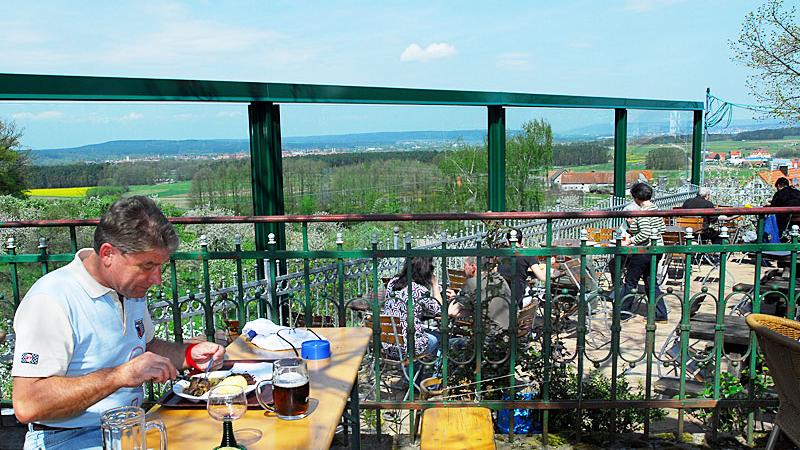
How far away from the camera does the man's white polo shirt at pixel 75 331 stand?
1925 millimetres

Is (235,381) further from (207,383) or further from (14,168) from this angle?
(14,168)

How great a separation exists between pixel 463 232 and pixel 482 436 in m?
5.89

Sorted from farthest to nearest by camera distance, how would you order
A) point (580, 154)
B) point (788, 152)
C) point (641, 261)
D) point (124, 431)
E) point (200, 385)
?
point (788, 152) < point (580, 154) < point (641, 261) < point (200, 385) < point (124, 431)

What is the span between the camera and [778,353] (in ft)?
9.33

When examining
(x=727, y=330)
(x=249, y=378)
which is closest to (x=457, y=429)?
(x=249, y=378)

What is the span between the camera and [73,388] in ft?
6.22

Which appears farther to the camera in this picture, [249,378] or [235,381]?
[249,378]

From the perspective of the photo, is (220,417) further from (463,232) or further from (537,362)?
(463,232)

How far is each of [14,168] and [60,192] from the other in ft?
1.39

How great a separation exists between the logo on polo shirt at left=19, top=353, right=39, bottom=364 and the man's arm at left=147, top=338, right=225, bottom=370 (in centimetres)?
50

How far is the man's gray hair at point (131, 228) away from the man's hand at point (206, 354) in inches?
17.1

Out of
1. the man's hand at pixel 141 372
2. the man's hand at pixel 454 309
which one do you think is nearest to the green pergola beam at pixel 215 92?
the man's hand at pixel 454 309

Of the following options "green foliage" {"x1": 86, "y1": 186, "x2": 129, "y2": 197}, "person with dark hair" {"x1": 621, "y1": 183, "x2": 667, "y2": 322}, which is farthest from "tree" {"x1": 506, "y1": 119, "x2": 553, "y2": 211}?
"green foliage" {"x1": 86, "y1": 186, "x2": 129, "y2": 197}

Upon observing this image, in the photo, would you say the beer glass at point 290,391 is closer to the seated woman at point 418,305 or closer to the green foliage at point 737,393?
the green foliage at point 737,393
